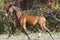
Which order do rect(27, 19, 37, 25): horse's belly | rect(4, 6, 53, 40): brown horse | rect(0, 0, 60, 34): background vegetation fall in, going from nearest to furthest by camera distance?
rect(4, 6, 53, 40): brown horse < rect(27, 19, 37, 25): horse's belly < rect(0, 0, 60, 34): background vegetation

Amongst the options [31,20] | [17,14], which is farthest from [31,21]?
[17,14]

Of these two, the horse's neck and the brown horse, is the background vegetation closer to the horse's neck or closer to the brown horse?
the brown horse

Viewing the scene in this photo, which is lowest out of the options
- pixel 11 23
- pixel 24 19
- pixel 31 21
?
pixel 11 23

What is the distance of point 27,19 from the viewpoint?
13.2 metres

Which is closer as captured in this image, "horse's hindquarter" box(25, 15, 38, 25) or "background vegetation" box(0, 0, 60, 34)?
"horse's hindquarter" box(25, 15, 38, 25)

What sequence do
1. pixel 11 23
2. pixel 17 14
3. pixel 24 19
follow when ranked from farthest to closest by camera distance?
pixel 11 23
pixel 24 19
pixel 17 14

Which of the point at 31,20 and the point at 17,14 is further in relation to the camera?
the point at 31,20

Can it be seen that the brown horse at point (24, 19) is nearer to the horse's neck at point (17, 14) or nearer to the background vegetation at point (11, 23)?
the horse's neck at point (17, 14)

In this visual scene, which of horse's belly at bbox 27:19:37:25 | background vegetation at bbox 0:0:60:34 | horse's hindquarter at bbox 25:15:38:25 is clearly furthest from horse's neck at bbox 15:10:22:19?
background vegetation at bbox 0:0:60:34

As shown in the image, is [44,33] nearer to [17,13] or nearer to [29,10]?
[29,10]

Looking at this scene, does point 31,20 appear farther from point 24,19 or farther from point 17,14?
point 17,14

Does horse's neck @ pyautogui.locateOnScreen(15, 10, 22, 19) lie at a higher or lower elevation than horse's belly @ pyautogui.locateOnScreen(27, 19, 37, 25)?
higher

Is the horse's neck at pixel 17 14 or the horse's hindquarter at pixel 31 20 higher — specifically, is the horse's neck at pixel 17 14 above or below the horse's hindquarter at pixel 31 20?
above

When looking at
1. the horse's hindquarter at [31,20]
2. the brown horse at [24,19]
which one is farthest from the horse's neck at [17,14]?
the horse's hindquarter at [31,20]
